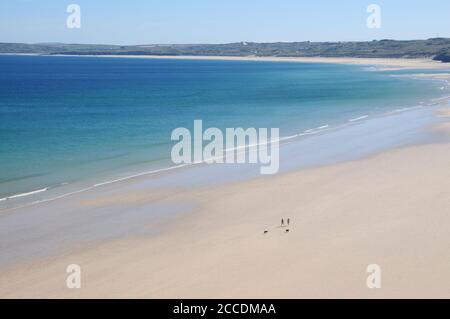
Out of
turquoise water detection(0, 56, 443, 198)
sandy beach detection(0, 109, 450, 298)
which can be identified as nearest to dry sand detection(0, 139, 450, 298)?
sandy beach detection(0, 109, 450, 298)

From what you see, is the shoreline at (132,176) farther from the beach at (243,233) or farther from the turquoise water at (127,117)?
the turquoise water at (127,117)

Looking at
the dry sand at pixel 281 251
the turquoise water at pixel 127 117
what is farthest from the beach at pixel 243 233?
the turquoise water at pixel 127 117

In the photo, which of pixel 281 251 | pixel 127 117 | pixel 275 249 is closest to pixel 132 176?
pixel 275 249

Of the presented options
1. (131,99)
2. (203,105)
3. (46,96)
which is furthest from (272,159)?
(46,96)

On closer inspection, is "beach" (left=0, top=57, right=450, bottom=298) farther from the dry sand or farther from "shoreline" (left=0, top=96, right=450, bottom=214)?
"shoreline" (left=0, top=96, right=450, bottom=214)

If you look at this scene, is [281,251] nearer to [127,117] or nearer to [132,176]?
[132,176]
